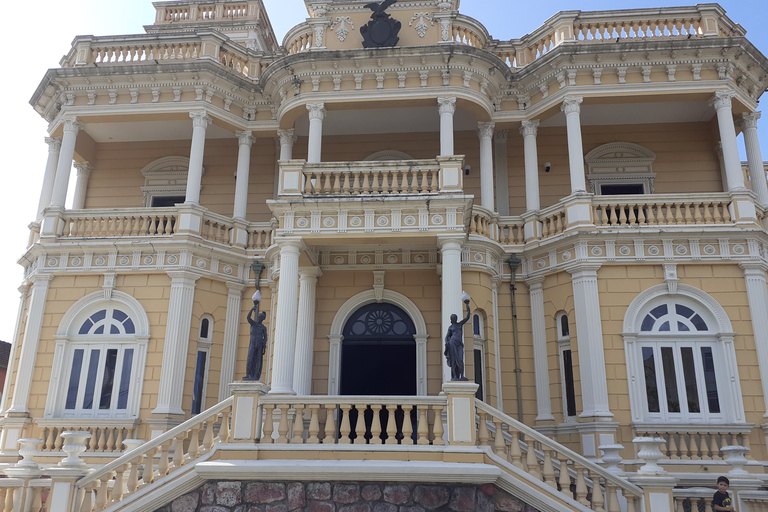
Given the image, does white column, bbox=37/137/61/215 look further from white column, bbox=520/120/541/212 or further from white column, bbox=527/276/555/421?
white column, bbox=527/276/555/421

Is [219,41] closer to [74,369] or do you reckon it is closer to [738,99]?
[74,369]

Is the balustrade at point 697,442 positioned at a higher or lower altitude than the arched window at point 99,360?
lower

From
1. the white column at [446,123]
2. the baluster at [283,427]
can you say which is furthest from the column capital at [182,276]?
the white column at [446,123]

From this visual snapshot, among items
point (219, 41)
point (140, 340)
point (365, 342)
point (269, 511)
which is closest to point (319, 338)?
point (365, 342)

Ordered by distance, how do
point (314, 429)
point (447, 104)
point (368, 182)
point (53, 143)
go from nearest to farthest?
1. point (314, 429)
2. point (368, 182)
3. point (447, 104)
4. point (53, 143)

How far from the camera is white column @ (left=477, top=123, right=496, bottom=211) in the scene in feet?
50.0

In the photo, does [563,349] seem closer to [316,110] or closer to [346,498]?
[346,498]

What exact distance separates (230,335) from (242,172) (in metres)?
4.23

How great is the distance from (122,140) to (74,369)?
6798 mm

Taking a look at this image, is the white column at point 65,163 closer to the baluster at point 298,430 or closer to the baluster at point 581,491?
the baluster at point 298,430

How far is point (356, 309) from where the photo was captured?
14.8 meters

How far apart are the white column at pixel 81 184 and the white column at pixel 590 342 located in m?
13.1

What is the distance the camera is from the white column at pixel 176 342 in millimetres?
14023

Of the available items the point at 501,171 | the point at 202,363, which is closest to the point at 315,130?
the point at 501,171
